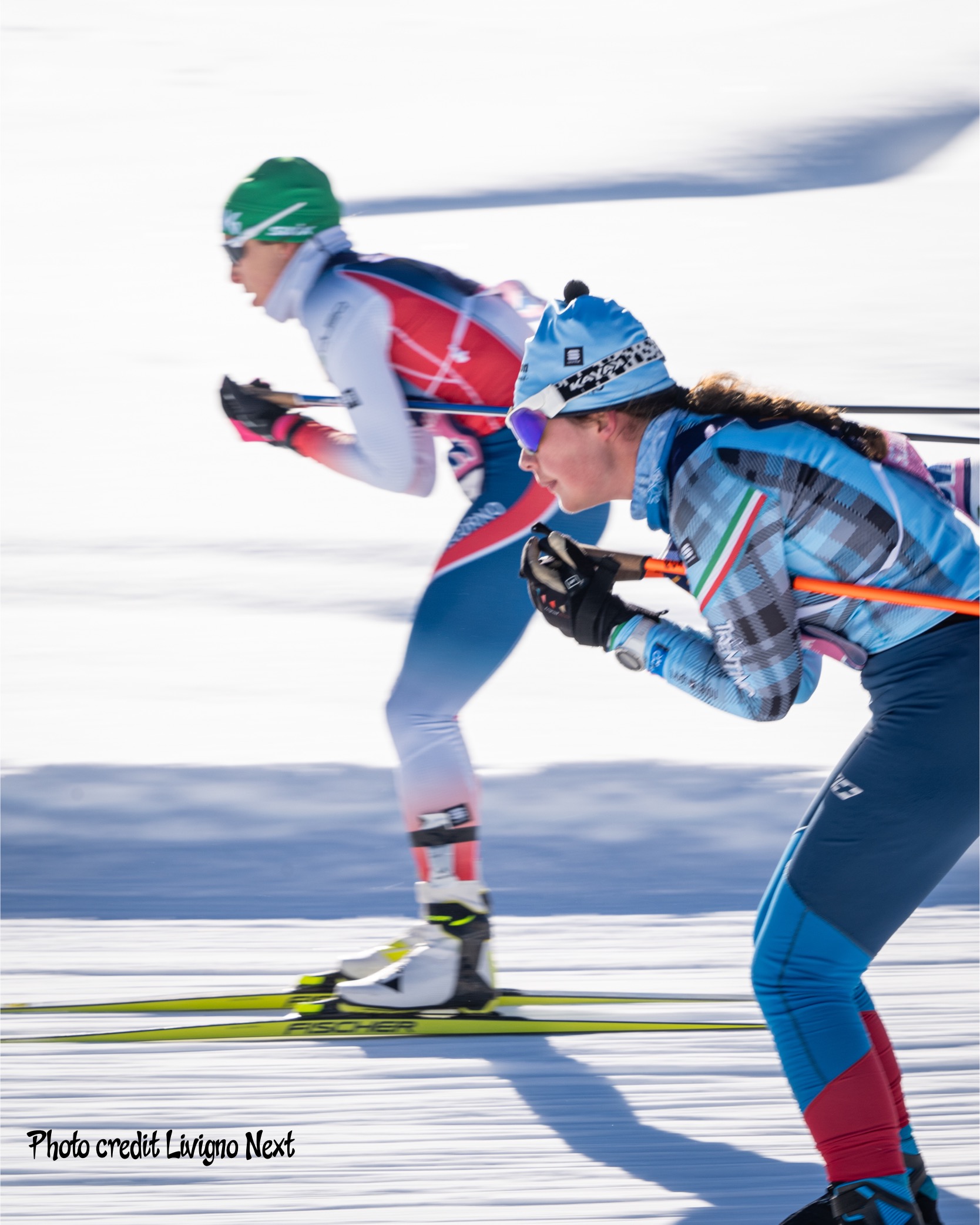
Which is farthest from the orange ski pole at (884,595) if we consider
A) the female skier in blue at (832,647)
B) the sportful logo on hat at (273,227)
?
the sportful logo on hat at (273,227)

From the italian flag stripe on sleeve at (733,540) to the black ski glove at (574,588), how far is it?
0.23 metres

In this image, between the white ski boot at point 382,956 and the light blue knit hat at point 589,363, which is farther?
the white ski boot at point 382,956

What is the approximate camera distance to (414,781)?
320cm

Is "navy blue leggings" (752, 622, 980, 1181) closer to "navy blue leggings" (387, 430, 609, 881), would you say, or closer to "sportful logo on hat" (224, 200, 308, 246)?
"navy blue leggings" (387, 430, 609, 881)

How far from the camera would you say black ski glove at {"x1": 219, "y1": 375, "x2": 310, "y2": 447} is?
3400mm

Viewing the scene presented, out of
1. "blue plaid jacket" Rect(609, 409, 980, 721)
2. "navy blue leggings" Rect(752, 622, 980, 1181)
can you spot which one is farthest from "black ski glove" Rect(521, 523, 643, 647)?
"navy blue leggings" Rect(752, 622, 980, 1181)

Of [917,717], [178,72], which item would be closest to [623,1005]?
[917,717]

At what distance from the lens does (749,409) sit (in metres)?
2.05

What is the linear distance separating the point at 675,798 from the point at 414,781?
55.4 inches

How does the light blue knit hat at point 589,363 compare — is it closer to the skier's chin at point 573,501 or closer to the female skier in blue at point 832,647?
the female skier in blue at point 832,647

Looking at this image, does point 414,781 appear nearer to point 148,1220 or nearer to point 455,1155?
point 455,1155

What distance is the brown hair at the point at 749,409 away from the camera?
204 cm

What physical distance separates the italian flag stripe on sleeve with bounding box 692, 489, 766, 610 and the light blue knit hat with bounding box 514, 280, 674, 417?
0.81 ft

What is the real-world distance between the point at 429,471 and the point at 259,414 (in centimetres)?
46
